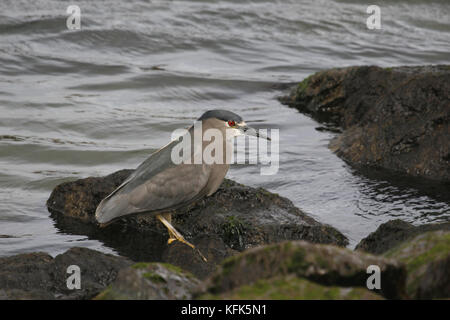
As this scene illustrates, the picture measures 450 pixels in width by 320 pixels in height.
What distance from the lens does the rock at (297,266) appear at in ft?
11.3

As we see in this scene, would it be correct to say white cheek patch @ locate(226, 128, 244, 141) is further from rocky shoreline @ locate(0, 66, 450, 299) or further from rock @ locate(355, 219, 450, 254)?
rock @ locate(355, 219, 450, 254)

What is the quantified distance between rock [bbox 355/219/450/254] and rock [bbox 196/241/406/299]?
5.61ft

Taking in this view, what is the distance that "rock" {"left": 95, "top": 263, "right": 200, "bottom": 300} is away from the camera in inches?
→ 141

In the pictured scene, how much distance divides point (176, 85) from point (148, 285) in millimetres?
9664

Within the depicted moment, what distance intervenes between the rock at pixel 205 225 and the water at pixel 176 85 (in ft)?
0.80

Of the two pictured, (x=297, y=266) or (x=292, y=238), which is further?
(x=292, y=238)

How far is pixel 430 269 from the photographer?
3754 mm

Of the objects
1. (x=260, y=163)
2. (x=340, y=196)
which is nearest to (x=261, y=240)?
(x=340, y=196)

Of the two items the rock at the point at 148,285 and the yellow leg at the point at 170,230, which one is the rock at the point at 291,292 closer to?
the rock at the point at 148,285

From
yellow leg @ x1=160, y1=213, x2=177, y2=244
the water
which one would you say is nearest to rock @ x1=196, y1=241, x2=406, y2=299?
yellow leg @ x1=160, y1=213, x2=177, y2=244

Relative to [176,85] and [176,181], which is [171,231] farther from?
[176,85]

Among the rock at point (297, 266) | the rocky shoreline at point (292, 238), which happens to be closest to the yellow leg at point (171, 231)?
the rocky shoreline at point (292, 238)

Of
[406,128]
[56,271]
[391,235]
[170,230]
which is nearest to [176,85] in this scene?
[406,128]

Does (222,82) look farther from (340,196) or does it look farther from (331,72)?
(340,196)
